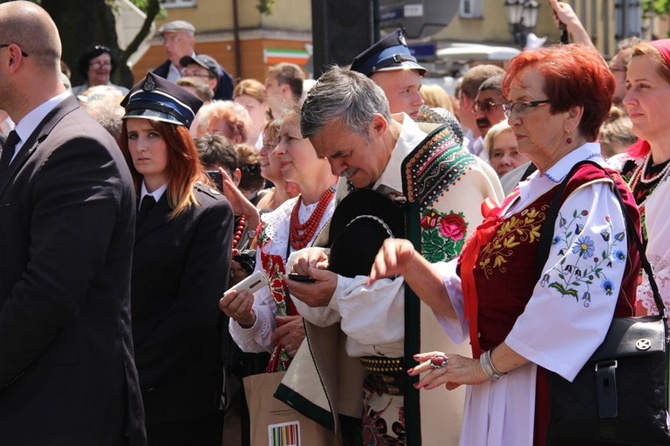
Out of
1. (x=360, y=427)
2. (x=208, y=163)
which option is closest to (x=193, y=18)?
(x=208, y=163)

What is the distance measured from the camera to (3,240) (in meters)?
3.68

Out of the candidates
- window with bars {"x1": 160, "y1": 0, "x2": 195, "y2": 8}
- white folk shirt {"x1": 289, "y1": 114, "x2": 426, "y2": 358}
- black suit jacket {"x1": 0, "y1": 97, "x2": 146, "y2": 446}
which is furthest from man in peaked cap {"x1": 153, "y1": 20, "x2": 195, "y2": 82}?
→ window with bars {"x1": 160, "y1": 0, "x2": 195, "y2": 8}

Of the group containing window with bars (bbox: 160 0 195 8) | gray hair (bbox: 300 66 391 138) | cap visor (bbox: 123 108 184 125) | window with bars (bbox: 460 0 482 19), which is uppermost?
gray hair (bbox: 300 66 391 138)

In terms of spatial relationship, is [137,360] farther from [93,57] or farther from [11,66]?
[93,57]

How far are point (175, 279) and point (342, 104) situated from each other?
125 centimetres

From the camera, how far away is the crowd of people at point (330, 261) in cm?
350

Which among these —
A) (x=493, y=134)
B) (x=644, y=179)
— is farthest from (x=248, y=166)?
(x=644, y=179)

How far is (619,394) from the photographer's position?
3.27 metres

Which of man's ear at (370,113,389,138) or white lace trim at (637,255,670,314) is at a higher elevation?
man's ear at (370,113,389,138)

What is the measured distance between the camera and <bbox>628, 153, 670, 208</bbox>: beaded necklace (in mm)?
4391

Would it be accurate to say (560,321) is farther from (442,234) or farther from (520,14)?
(520,14)

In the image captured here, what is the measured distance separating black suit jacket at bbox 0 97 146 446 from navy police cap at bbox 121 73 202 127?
52.3 inches

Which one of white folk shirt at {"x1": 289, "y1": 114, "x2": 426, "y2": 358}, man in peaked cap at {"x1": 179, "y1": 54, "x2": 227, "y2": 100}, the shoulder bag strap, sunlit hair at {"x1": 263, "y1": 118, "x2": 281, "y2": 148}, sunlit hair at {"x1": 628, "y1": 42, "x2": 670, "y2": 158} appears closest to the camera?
the shoulder bag strap

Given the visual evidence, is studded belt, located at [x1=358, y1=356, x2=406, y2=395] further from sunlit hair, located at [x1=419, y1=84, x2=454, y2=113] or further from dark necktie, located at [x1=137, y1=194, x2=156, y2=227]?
sunlit hair, located at [x1=419, y1=84, x2=454, y2=113]
